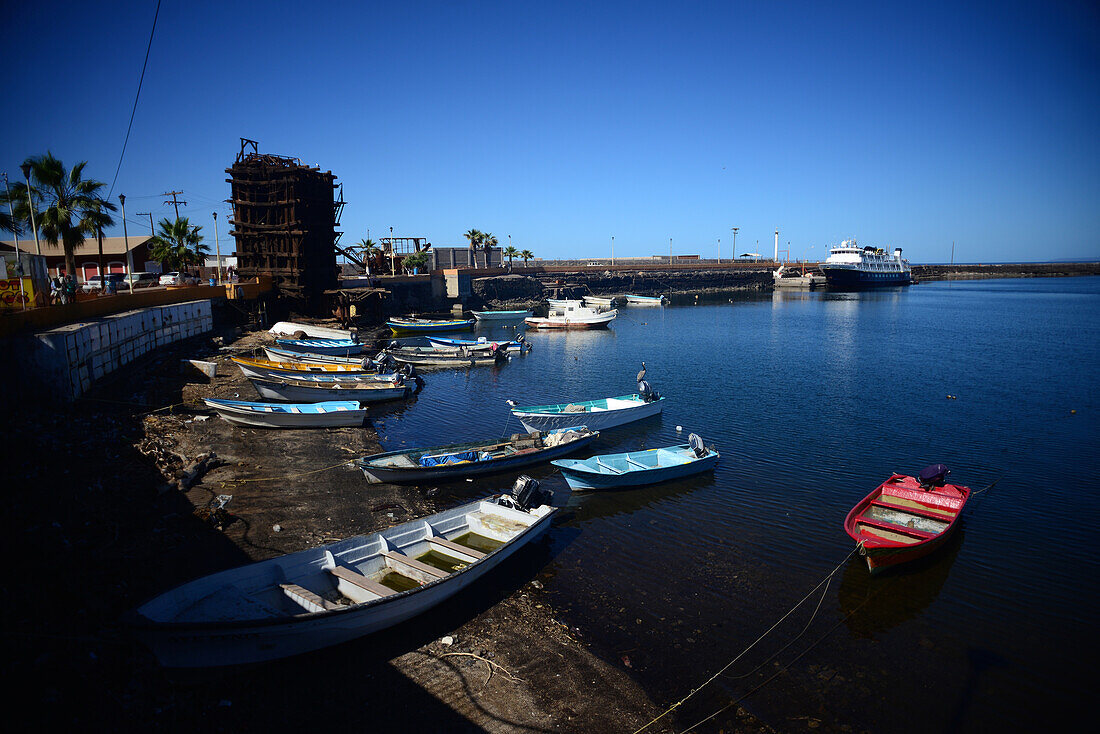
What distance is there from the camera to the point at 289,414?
23469 mm

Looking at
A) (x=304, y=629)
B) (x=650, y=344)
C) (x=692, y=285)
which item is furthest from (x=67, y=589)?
(x=692, y=285)

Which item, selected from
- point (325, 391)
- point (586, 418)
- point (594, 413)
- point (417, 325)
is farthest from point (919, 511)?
point (417, 325)

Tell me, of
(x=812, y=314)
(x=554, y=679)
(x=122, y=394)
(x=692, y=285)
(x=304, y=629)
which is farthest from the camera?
(x=692, y=285)

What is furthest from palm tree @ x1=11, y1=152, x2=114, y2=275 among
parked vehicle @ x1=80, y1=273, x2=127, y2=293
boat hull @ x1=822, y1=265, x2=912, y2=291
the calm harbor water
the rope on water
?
boat hull @ x1=822, y1=265, x2=912, y2=291

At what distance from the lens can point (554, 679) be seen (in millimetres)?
9945

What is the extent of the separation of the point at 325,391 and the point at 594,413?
43.6ft

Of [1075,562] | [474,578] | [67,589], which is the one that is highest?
[67,589]

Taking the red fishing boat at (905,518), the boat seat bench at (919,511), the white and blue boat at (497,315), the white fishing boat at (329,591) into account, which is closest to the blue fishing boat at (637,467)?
the white fishing boat at (329,591)

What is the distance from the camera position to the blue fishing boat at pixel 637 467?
60.2ft

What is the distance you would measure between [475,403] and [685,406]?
1139cm

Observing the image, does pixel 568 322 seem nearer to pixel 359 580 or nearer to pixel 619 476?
pixel 619 476

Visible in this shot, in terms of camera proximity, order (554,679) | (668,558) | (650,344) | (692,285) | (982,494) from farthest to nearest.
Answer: (692,285) → (650,344) → (982,494) → (668,558) → (554,679)

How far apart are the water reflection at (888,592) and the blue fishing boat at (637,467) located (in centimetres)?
612

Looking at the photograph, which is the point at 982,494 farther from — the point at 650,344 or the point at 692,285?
the point at 692,285
